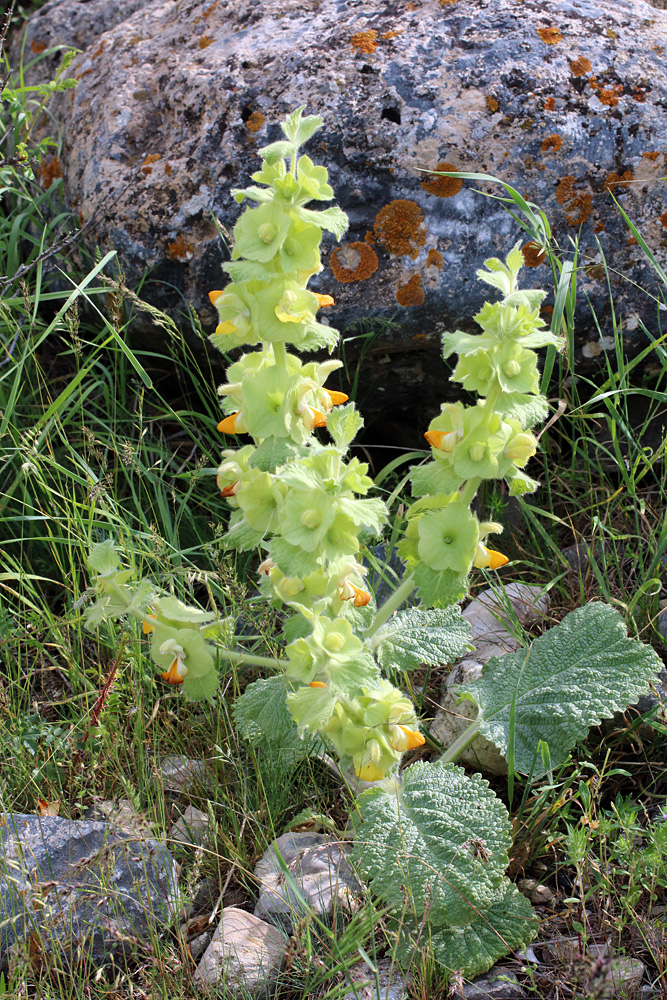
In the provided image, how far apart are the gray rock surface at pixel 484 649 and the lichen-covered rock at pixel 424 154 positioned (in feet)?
2.45

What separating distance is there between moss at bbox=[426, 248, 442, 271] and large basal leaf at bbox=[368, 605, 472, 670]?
1.05 meters

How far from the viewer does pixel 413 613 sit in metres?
1.89

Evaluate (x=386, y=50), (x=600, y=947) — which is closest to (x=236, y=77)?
(x=386, y=50)

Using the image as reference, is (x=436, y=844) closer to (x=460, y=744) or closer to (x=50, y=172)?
(x=460, y=744)

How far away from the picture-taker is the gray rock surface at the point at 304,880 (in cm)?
154

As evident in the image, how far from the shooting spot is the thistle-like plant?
4.48 ft

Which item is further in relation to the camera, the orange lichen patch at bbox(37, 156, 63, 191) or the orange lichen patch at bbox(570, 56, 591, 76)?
the orange lichen patch at bbox(37, 156, 63, 191)

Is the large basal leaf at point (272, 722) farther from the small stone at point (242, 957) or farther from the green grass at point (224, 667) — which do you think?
the small stone at point (242, 957)

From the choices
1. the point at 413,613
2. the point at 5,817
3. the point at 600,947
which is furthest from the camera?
the point at 413,613

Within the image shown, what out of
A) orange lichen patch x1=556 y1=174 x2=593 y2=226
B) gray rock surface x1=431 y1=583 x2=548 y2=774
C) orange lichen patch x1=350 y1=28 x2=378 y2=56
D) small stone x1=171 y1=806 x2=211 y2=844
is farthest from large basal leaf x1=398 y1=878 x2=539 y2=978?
orange lichen patch x1=350 y1=28 x2=378 y2=56

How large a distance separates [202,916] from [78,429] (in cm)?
157

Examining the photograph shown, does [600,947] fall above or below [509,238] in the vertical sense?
below

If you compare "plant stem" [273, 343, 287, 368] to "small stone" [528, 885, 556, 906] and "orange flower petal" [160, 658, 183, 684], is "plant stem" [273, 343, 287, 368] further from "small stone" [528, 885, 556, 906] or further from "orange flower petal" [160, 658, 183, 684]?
"small stone" [528, 885, 556, 906]

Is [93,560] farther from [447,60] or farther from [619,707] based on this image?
[447,60]
